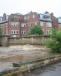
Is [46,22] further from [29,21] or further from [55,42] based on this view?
[55,42]

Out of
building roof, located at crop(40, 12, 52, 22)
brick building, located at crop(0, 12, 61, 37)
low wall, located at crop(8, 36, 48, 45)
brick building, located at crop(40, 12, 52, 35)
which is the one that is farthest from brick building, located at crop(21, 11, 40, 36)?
low wall, located at crop(8, 36, 48, 45)

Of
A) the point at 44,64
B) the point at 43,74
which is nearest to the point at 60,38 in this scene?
the point at 44,64

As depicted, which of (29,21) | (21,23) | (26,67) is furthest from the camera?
(21,23)

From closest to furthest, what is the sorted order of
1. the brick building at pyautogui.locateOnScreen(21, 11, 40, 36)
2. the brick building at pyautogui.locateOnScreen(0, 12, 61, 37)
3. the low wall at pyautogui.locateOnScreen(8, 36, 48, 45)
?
1. the low wall at pyautogui.locateOnScreen(8, 36, 48, 45)
2. the brick building at pyautogui.locateOnScreen(21, 11, 40, 36)
3. the brick building at pyautogui.locateOnScreen(0, 12, 61, 37)

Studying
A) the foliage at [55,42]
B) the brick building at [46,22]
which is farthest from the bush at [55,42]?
the brick building at [46,22]

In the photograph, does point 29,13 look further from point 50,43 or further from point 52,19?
point 50,43

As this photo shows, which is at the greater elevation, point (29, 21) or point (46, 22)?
point (29, 21)

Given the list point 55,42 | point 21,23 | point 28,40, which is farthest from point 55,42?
point 21,23

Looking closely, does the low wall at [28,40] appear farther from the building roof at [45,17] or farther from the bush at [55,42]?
the building roof at [45,17]

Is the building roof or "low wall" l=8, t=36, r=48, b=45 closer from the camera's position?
"low wall" l=8, t=36, r=48, b=45

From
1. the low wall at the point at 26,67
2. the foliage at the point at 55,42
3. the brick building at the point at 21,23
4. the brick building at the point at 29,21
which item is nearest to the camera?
the low wall at the point at 26,67

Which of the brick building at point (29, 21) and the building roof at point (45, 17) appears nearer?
the brick building at point (29, 21)

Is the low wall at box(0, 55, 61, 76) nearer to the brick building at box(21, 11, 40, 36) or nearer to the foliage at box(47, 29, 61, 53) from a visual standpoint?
the foliage at box(47, 29, 61, 53)

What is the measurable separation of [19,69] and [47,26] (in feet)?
306
